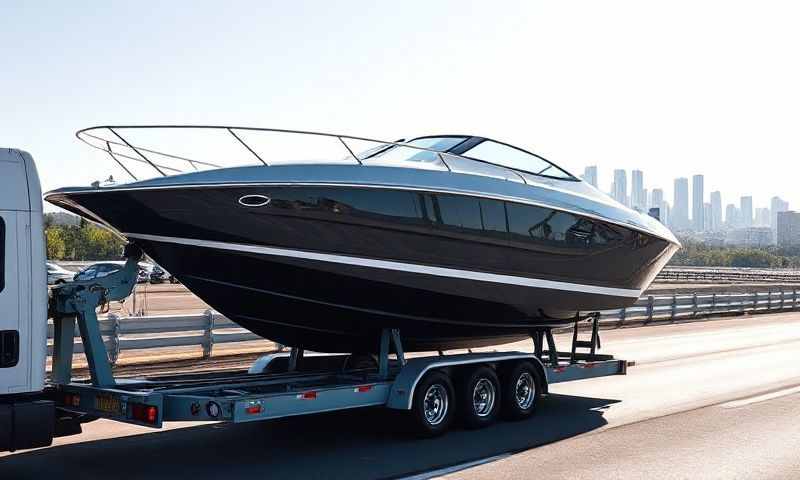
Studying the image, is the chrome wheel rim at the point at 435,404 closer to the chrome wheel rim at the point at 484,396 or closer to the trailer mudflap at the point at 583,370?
the chrome wheel rim at the point at 484,396

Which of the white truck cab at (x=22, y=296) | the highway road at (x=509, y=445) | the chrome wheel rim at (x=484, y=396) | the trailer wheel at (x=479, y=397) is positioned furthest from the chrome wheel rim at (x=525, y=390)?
the white truck cab at (x=22, y=296)

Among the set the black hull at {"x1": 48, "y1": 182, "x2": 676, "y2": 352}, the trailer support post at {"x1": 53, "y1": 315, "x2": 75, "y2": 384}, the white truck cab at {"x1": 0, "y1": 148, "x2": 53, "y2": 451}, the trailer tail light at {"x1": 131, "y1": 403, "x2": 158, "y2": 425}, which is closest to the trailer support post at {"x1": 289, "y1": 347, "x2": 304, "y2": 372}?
the black hull at {"x1": 48, "y1": 182, "x2": 676, "y2": 352}

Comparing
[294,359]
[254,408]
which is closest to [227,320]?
[294,359]

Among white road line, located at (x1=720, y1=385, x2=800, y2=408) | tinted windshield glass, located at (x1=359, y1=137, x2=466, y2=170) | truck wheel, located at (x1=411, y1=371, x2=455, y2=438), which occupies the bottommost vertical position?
white road line, located at (x1=720, y1=385, x2=800, y2=408)

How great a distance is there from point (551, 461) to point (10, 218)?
510cm

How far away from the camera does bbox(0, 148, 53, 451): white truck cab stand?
6.72 meters

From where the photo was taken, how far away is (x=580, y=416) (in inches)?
422

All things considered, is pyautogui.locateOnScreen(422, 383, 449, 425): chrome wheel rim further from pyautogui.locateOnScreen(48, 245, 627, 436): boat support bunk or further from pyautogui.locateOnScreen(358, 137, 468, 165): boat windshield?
pyautogui.locateOnScreen(358, 137, 468, 165): boat windshield

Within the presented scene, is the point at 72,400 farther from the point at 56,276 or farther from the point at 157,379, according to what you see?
the point at 56,276

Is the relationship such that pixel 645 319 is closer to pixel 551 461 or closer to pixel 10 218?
pixel 551 461

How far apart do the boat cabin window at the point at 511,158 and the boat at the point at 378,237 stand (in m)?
0.02

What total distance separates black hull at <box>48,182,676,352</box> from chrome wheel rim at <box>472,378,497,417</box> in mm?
743

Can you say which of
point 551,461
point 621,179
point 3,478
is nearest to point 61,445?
point 3,478

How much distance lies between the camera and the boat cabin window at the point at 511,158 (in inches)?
414
